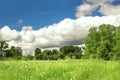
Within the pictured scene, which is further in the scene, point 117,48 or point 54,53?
point 54,53

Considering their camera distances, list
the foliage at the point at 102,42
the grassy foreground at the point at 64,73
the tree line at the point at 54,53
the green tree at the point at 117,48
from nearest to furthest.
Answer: the grassy foreground at the point at 64,73 → the green tree at the point at 117,48 → the foliage at the point at 102,42 → the tree line at the point at 54,53

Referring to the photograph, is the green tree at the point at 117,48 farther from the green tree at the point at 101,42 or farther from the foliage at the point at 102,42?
the green tree at the point at 101,42

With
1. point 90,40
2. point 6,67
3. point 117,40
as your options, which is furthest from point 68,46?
point 6,67

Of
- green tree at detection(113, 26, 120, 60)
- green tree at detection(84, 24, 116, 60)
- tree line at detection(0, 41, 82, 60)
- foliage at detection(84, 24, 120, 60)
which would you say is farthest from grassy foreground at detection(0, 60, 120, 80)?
tree line at detection(0, 41, 82, 60)

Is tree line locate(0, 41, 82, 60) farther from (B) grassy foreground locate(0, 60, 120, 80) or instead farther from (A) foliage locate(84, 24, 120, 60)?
(B) grassy foreground locate(0, 60, 120, 80)

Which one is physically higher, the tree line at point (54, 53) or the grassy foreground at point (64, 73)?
the tree line at point (54, 53)

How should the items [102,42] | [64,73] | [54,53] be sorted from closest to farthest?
[64,73], [102,42], [54,53]

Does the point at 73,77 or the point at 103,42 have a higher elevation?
the point at 103,42

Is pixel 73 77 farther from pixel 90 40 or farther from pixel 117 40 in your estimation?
pixel 90 40

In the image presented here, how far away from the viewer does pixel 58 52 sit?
151500mm

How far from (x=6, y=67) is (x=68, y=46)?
455 ft

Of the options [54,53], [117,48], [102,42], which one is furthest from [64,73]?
[54,53]

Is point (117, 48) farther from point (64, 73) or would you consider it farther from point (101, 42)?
point (64, 73)

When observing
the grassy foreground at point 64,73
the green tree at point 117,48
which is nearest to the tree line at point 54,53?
the green tree at point 117,48
